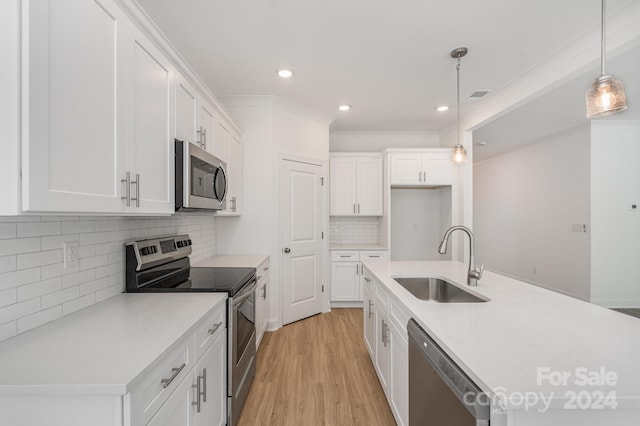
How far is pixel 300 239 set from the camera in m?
3.85

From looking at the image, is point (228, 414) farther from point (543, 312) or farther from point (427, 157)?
point (427, 157)

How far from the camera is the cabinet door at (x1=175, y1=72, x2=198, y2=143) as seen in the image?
6.16ft

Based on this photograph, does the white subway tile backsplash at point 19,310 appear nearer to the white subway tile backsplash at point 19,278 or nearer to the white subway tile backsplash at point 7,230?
the white subway tile backsplash at point 19,278

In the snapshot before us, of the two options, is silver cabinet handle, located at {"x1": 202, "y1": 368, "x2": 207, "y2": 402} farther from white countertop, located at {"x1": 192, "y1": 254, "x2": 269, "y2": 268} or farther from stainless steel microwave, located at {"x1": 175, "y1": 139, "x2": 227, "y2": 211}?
white countertop, located at {"x1": 192, "y1": 254, "x2": 269, "y2": 268}

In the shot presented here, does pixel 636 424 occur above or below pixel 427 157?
below

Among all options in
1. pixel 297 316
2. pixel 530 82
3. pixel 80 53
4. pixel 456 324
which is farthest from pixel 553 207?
pixel 80 53

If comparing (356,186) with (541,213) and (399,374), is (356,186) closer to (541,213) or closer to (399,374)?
(399,374)

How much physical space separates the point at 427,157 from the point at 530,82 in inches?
67.0

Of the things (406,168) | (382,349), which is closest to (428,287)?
(382,349)

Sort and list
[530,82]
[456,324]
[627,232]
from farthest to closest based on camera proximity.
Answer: [627,232] → [530,82] → [456,324]

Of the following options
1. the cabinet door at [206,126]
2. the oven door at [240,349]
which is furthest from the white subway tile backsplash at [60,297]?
the cabinet door at [206,126]

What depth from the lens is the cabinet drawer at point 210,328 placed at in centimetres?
141

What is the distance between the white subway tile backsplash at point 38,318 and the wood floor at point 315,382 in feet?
4.27

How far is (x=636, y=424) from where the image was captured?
2.74 feet
